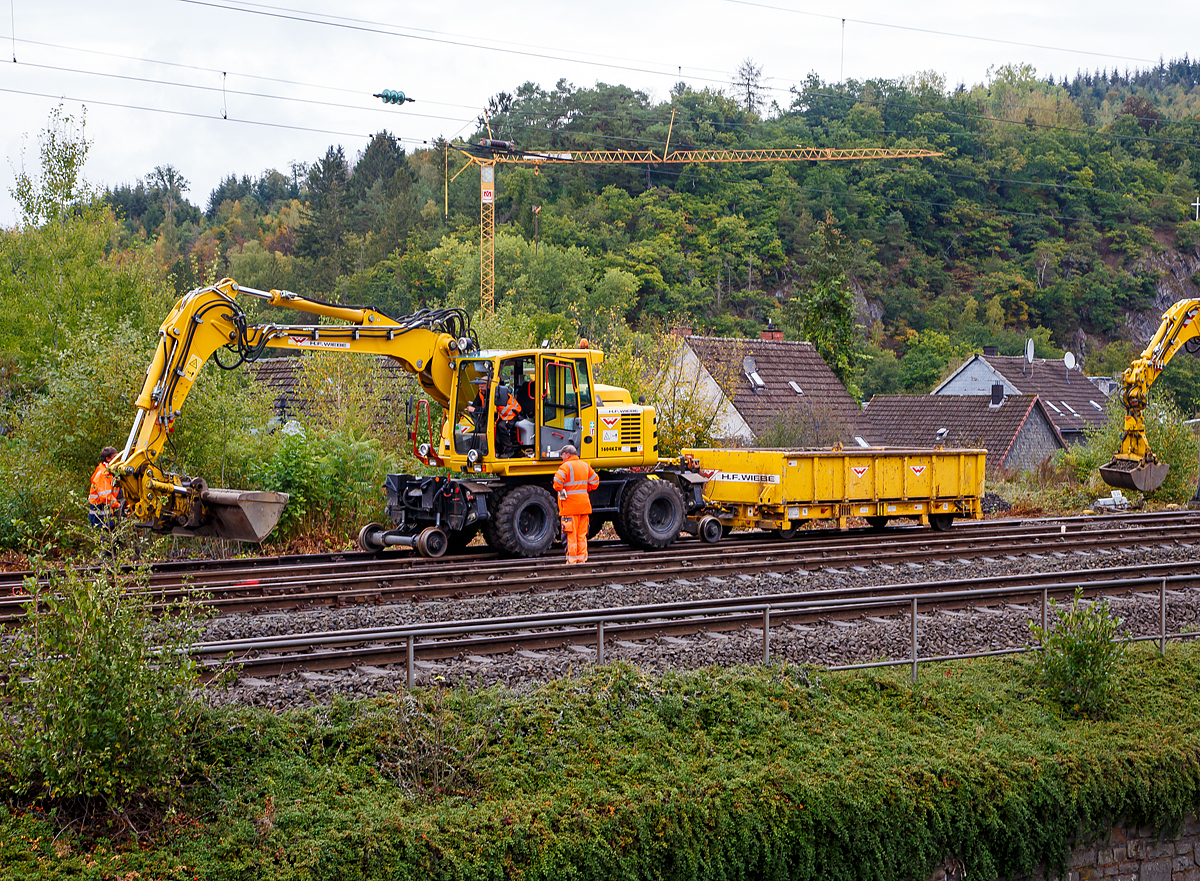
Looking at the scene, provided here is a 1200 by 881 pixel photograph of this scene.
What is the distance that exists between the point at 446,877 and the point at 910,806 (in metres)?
3.67

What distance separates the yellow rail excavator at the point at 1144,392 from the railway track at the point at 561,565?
10.4 ft

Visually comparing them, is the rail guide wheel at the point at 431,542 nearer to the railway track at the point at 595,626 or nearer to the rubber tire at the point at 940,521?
the railway track at the point at 595,626

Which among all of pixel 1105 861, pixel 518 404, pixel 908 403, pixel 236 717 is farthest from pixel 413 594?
pixel 908 403

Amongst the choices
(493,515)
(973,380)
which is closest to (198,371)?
(493,515)

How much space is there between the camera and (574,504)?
1627 centimetres

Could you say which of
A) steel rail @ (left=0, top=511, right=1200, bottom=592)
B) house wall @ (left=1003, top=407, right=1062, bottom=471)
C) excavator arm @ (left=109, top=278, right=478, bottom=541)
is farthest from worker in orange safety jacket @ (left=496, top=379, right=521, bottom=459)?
house wall @ (left=1003, top=407, right=1062, bottom=471)

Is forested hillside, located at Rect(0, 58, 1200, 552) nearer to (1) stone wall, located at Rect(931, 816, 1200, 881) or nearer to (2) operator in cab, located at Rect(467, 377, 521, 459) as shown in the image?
(2) operator in cab, located at Rect(467, 377, 521, 459)

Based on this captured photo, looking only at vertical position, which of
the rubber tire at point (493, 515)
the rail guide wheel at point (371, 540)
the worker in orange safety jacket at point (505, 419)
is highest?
the worker in orange safety jacket at point (505, 419)

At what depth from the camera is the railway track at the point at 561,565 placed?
1347cm

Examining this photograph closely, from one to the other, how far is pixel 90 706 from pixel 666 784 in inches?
154

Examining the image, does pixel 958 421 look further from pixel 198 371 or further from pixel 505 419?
pixel 198 371

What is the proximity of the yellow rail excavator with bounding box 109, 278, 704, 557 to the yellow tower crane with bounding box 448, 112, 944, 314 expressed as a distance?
60729 mm

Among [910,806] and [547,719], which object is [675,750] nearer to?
[547,719]

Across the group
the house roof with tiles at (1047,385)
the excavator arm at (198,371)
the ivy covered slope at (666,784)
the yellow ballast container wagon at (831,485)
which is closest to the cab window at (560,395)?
the excavator arm at (198,371)
